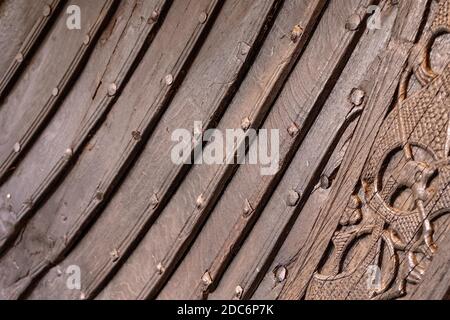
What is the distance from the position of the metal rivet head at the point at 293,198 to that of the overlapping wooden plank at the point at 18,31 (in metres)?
0.91

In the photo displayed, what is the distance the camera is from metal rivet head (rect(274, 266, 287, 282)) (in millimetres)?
1606

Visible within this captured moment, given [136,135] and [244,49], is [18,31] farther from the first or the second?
[244,49]

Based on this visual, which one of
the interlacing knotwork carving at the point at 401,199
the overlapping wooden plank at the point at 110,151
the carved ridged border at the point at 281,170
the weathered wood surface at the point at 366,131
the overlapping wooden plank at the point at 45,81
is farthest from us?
the overlapping wooden plank at the point at 45,81

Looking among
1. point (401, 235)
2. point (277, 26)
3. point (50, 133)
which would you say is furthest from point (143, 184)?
point (401, 235)

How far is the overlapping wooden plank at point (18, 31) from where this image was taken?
6.66 ft

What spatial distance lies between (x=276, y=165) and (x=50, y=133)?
29.0 inches

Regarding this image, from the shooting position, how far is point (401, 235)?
139 cm

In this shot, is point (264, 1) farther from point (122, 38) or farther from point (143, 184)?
point (143, 184)

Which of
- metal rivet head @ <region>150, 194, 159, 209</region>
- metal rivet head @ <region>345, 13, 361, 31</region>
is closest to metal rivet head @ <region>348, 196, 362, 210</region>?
metal rivet head @ <region>345, 13, 361, 31</region>

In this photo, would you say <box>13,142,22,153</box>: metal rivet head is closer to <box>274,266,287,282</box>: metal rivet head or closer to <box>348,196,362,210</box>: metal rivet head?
<box>274,266,287,282</box>: metal rivet head

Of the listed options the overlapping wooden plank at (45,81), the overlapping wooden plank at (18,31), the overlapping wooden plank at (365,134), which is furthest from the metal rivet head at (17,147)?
the overlapping wooden plank at (365,134)

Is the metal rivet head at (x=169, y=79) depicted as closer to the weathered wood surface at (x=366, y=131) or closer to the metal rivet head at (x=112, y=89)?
the metal rivet head at (x=112, y=89)

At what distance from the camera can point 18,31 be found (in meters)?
2.06
